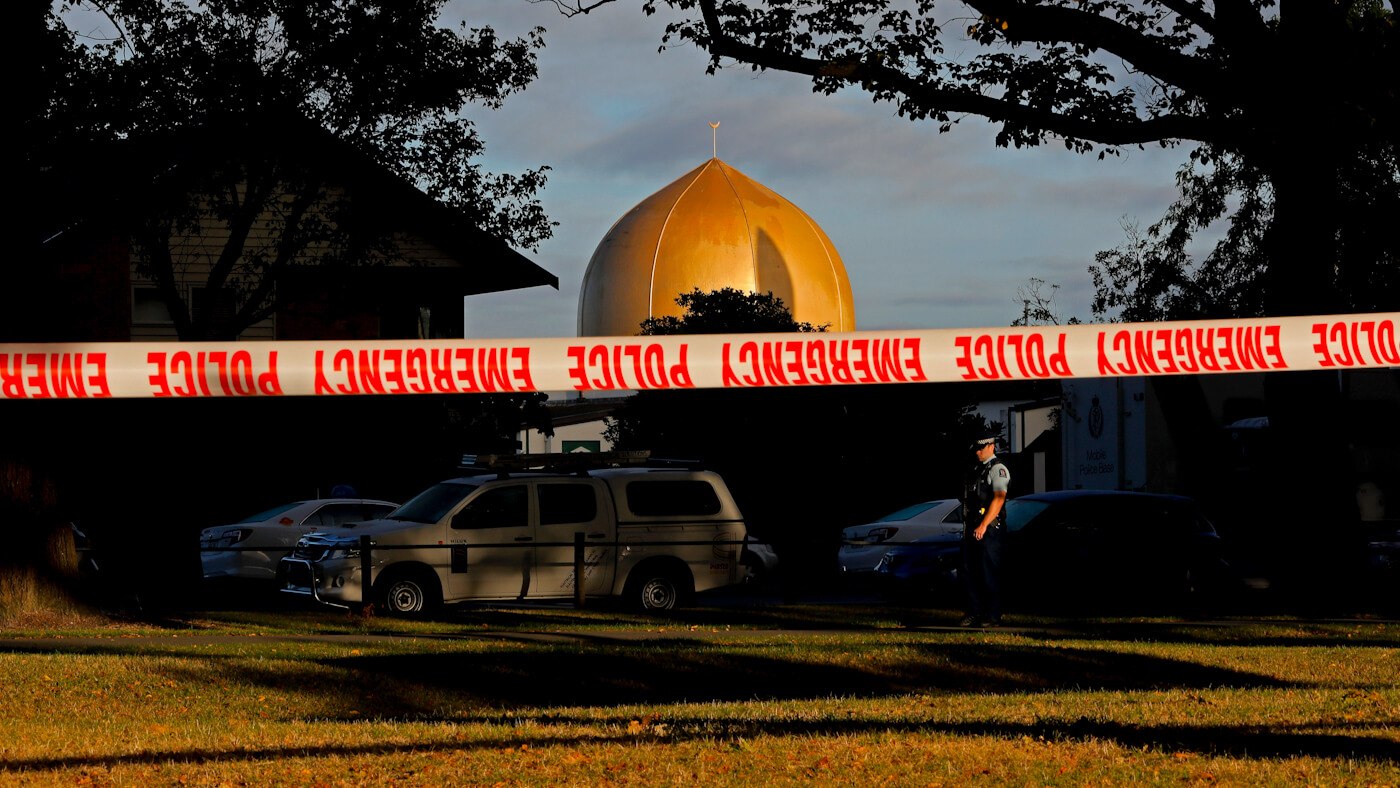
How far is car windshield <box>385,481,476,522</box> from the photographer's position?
17.6 m

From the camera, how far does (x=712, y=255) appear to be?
7150 centimetres

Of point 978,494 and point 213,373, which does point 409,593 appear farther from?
point 213,373

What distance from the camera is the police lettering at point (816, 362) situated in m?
9.51

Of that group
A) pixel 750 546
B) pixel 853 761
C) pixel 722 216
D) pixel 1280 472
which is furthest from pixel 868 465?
pixel 722 216

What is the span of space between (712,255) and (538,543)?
5455 cm

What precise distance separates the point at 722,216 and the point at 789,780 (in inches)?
2638

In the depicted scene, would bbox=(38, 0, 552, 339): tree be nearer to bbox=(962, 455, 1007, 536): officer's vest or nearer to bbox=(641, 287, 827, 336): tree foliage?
bbox=(962, 455, 1007, 536): officer's vest

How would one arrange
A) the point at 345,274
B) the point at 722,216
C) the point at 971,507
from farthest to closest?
1. the point at 722,216
2. the point at 345,274
3. the point at 971,507

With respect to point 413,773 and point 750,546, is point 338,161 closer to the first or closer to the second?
point 750,546

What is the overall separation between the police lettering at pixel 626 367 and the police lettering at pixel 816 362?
0.88ft

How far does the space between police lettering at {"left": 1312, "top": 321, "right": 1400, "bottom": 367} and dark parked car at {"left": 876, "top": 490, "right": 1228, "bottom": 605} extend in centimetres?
736

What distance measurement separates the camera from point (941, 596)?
60.6 ft

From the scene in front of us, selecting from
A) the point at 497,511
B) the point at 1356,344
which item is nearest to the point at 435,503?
the point at 497,511

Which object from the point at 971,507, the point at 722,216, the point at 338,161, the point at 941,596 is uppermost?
the point at 722,216
